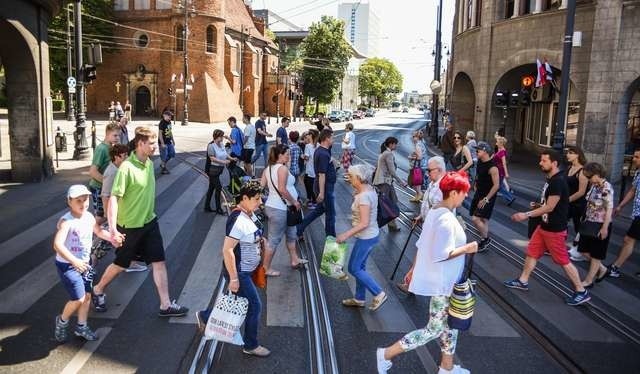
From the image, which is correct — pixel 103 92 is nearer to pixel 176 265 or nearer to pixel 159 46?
pixel 159 46

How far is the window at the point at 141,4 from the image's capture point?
5067cm

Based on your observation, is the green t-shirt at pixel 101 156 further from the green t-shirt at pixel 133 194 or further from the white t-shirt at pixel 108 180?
the green t-shirt at pixel 133 194

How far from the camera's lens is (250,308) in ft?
15.9

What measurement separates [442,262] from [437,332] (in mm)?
579

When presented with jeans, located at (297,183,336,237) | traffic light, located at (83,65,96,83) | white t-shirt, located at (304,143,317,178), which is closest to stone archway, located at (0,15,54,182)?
traffic light, located at (83,65,96,83)


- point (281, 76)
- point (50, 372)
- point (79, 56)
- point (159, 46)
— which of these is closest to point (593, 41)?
point (79, 56)

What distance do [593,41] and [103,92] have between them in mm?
→ 46636

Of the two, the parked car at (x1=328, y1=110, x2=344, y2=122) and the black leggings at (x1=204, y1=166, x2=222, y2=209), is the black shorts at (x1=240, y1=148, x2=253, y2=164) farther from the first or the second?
the parked car at (x1=328, y1=110, x2=344, y2=122)

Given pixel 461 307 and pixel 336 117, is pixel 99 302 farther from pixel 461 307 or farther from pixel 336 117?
pixel 336 117

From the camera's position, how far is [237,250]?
471 cm

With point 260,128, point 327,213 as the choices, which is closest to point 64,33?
point 260,128

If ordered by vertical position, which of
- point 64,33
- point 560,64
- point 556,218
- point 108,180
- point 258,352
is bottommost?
point 258,352

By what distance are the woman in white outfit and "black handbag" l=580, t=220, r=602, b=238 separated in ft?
12.2

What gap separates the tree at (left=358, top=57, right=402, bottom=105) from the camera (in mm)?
125812
